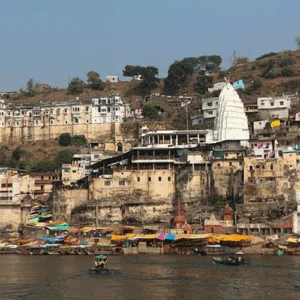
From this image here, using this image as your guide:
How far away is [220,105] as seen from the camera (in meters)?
75.6

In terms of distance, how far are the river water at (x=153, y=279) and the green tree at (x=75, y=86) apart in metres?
56.9

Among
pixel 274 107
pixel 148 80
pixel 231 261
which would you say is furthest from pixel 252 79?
pixel 231 261

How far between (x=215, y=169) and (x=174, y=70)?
4294 centimetres

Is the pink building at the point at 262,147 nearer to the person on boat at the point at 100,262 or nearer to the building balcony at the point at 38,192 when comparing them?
the building balcony at the point at 38,192

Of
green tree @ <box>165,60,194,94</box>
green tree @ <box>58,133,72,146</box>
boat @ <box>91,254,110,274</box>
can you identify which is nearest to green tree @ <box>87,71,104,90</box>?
green tree @ <box>165,60,194,94</box>

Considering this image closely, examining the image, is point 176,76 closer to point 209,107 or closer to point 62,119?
point 209,107

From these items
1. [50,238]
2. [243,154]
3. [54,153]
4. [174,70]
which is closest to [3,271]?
[50,238]

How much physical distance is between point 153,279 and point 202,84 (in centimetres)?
6529

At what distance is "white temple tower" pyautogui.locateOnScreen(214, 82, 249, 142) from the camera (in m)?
72.4

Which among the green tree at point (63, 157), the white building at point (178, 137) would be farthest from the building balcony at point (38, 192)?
the white building at point (178, 137)

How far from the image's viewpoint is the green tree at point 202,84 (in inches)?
4208

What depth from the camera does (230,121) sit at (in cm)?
7325

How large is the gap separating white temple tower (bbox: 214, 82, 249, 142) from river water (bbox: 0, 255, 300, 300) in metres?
19.1

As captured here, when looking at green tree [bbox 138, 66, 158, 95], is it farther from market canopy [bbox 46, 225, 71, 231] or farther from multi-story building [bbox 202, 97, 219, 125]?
market canopy [bbox 46, 225, 71, 231]
